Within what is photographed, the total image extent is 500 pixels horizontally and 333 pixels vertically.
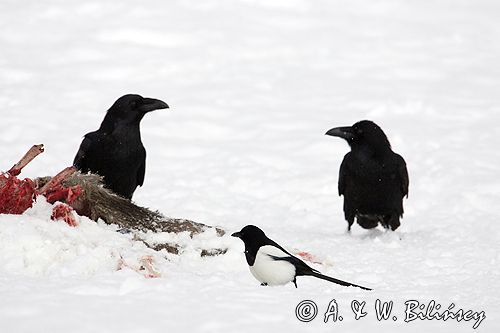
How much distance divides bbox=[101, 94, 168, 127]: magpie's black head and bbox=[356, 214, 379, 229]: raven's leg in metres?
2.61

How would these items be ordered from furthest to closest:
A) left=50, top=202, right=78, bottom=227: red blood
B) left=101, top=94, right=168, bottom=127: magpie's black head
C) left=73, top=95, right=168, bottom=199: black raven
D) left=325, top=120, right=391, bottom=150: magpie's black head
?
1. left=325, top=120, right=391, bottom=150: magpie's black head
2. left=101, top=94, right=168, bottom=127: magpie's black head
3. left=73, top=95, right=168, bottom=199: black raven
4. left=50, top=202, right=78, bottom=227: red blood

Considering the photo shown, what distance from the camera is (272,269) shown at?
18.4ft

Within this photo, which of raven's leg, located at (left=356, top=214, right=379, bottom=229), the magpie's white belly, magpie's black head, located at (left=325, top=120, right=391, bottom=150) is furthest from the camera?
raven's leg, located at (left=356, top=214, right=379, bottom=229)

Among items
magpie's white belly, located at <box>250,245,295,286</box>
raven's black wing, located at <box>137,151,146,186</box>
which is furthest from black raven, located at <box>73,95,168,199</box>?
magpie's white belly, located at <box>250,245,295,286</box>

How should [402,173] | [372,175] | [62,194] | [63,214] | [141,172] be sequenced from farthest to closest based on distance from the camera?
[402,173]
[372,175]
[141,172]
[62,194]
[63,214]

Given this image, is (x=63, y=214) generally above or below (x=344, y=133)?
below

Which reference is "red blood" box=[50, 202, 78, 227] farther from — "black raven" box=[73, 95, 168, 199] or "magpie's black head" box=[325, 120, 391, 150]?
"magpie's black head" box=[325, 120, 391, 150]

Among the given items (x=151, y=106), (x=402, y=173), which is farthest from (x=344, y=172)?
(x=151, y=106)

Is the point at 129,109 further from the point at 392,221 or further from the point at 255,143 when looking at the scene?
the point at 255,143

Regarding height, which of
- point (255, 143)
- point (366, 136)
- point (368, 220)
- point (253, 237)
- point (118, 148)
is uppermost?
point (255, 143)

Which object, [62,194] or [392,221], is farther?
[392,221]

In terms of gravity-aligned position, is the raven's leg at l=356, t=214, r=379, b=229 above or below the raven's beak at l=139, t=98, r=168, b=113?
below

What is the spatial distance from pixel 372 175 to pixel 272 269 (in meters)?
3.82

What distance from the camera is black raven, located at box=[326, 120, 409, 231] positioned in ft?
30.2
